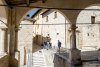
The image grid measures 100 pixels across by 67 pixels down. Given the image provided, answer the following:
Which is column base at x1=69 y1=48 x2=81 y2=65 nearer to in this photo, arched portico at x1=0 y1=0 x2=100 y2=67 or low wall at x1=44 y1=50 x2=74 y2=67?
arched portico at x1=0 y1=0 x2=100 y2=67

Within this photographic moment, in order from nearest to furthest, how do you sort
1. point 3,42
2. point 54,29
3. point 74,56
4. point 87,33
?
point 3,42, point 74,56, point 87,33, point 54,29

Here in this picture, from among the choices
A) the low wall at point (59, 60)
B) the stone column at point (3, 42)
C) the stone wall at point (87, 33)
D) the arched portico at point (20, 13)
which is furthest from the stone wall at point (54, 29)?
the stone column at point (3, 42)

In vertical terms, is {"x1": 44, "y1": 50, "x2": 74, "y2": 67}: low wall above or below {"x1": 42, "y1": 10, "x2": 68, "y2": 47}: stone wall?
below

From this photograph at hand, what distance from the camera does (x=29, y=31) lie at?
47.9 ft

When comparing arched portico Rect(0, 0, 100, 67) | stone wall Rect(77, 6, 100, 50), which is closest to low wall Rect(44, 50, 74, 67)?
arched portico Rect(0, 0, 100, 67)

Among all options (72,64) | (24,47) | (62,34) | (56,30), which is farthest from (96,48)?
(24,47)

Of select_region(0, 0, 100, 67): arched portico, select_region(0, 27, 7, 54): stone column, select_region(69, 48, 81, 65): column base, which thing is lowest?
select_region(69, 48, 81, 65): column base

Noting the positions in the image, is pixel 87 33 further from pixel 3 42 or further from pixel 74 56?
pixel 3 42

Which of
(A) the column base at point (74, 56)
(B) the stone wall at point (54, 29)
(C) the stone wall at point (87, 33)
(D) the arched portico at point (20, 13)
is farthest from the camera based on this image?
(B) the stone wall at point (54, 29)

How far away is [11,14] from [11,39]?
1.46 m

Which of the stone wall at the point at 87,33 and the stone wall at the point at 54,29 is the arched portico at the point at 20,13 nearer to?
the stone wall at the point at 54,29

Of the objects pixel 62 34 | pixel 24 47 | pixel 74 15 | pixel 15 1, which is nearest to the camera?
pixel 15 1

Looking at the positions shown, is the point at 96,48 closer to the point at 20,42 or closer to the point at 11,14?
the point at 20,42

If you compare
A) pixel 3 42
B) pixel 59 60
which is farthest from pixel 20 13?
pixel 59 60
